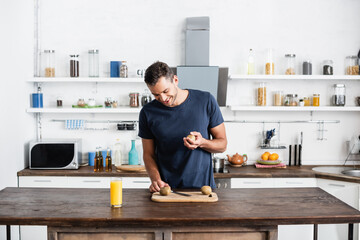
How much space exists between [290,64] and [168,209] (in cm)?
306

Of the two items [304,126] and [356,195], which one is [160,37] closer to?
[304,126]

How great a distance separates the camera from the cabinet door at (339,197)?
365 cm

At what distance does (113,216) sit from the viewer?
6.12 feet

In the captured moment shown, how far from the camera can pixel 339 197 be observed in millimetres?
3740

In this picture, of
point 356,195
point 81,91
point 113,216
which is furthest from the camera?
point 81,91

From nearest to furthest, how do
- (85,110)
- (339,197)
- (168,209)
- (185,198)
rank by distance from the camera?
(168,209), (185,198), (339,197), (85,110)

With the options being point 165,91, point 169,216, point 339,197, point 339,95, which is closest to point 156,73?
point 165,91

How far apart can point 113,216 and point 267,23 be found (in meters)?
3.46

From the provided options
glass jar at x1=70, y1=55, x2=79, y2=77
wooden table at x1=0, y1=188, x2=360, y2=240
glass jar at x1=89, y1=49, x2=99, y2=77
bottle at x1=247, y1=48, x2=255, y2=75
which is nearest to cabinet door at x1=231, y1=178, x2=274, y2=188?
bottle at x1=247, y1=48, x2=255, y2=75

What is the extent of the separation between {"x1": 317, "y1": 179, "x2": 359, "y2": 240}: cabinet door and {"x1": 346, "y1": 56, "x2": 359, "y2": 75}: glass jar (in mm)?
1447

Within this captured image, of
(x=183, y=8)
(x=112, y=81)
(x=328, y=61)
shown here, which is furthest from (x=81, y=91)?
(x=328, y=61)

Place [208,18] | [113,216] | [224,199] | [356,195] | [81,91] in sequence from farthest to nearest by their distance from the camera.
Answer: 1. [81,91]
2. [208,18]
3. [356,195]
4. [224,199]
5. [113,216]

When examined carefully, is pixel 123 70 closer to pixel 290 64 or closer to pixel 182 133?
pixel 290 64

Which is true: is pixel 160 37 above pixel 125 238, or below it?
above
